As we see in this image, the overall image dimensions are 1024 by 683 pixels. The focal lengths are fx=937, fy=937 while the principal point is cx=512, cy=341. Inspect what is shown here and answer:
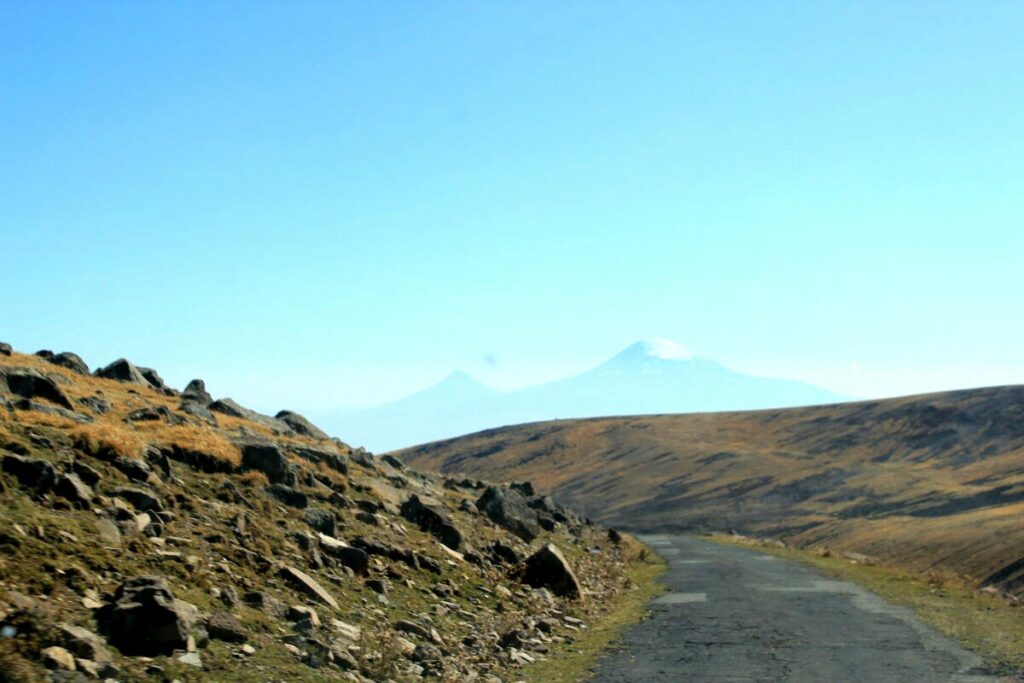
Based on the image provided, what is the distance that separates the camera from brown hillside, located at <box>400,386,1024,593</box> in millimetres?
46812

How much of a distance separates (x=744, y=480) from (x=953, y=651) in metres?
82.6

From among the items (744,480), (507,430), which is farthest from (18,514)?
(507,430)

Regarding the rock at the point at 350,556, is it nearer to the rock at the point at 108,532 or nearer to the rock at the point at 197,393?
the rock at the point at 108,532

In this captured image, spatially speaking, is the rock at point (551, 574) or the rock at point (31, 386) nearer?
the rock at point (31, 386)

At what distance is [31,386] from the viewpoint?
1844cm

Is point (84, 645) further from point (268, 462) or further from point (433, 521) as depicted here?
point (433, 521)

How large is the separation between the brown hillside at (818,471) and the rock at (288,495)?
877 inches

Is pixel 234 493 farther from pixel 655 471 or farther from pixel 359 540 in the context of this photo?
pixel 655 471

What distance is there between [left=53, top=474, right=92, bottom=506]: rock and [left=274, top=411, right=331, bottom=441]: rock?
18933 mm

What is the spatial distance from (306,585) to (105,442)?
439 centimetres

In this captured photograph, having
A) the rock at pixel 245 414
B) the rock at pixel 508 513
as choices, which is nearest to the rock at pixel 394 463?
the rock at pixel 245 414

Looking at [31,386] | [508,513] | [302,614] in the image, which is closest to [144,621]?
[302,614]

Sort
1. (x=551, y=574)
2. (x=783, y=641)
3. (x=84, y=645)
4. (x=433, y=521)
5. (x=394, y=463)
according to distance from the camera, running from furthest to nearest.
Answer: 1. (x=394, y=463)
2. (x=433, y=521)
3. (x=551, y=574)
4. (x=783, y=641)
5. (x=84, y=645)

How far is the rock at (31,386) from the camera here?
59.8ft
